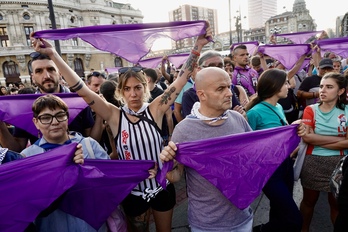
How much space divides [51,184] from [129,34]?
147 centimetres

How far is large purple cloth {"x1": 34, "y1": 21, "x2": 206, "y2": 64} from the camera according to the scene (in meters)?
2.22

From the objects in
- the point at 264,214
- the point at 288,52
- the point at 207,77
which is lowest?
the point at 264,214

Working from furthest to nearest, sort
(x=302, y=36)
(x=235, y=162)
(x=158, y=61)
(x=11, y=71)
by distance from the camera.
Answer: (x=11, y=71) < (x=158, y=61) < (x=302, y=36) < (x=235, y=162)

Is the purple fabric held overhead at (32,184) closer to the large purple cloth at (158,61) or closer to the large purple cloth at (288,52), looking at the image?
the large purple cloth at (288,52)

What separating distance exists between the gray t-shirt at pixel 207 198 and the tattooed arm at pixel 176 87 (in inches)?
17.8

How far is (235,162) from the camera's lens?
6.30 feet

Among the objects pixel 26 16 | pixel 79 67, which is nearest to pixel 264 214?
pixel 79 67

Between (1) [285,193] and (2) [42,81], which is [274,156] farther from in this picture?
(2) [42,81]

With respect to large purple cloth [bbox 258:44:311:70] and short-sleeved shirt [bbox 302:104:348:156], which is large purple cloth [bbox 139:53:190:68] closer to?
large purple cloth [bbox 258:44:311:70]

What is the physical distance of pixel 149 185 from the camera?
88.7 inches

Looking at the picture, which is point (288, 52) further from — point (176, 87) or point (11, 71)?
point (11, 71)

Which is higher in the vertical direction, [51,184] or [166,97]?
[166,97]

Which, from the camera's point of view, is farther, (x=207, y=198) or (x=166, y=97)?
(x=166, y=97)

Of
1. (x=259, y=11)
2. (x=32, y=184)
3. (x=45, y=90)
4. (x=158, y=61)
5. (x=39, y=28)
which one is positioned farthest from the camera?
(x=259, y=11)
